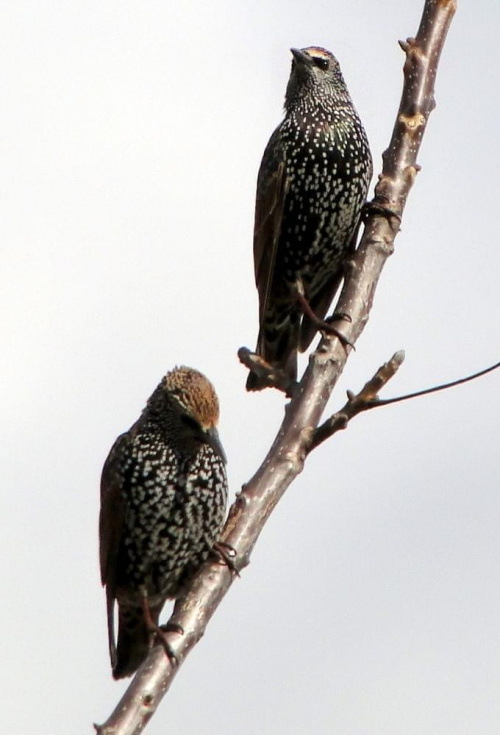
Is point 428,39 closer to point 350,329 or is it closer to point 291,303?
point 350,329

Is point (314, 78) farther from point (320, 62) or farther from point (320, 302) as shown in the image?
point (320, 302)

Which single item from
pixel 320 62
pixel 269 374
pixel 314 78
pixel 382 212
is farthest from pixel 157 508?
pixel 320 62

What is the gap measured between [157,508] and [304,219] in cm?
196

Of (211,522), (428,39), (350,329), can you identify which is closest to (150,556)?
(211,522)

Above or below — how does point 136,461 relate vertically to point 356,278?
below

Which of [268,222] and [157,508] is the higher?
[268,222]

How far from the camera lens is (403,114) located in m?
5.78

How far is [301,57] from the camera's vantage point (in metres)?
8.13

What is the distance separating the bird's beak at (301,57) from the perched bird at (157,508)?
2.63 meters

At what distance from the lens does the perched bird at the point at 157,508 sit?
629 centimetres

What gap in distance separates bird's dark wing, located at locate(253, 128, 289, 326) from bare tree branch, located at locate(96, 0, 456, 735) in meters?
1.46

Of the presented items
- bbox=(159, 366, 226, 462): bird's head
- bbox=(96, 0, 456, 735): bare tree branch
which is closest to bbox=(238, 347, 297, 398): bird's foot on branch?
bbox=(96, 0, 456, 735): bare tree branch

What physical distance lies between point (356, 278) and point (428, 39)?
117 centimetres

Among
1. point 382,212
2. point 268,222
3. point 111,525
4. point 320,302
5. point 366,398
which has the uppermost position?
point 268,222
